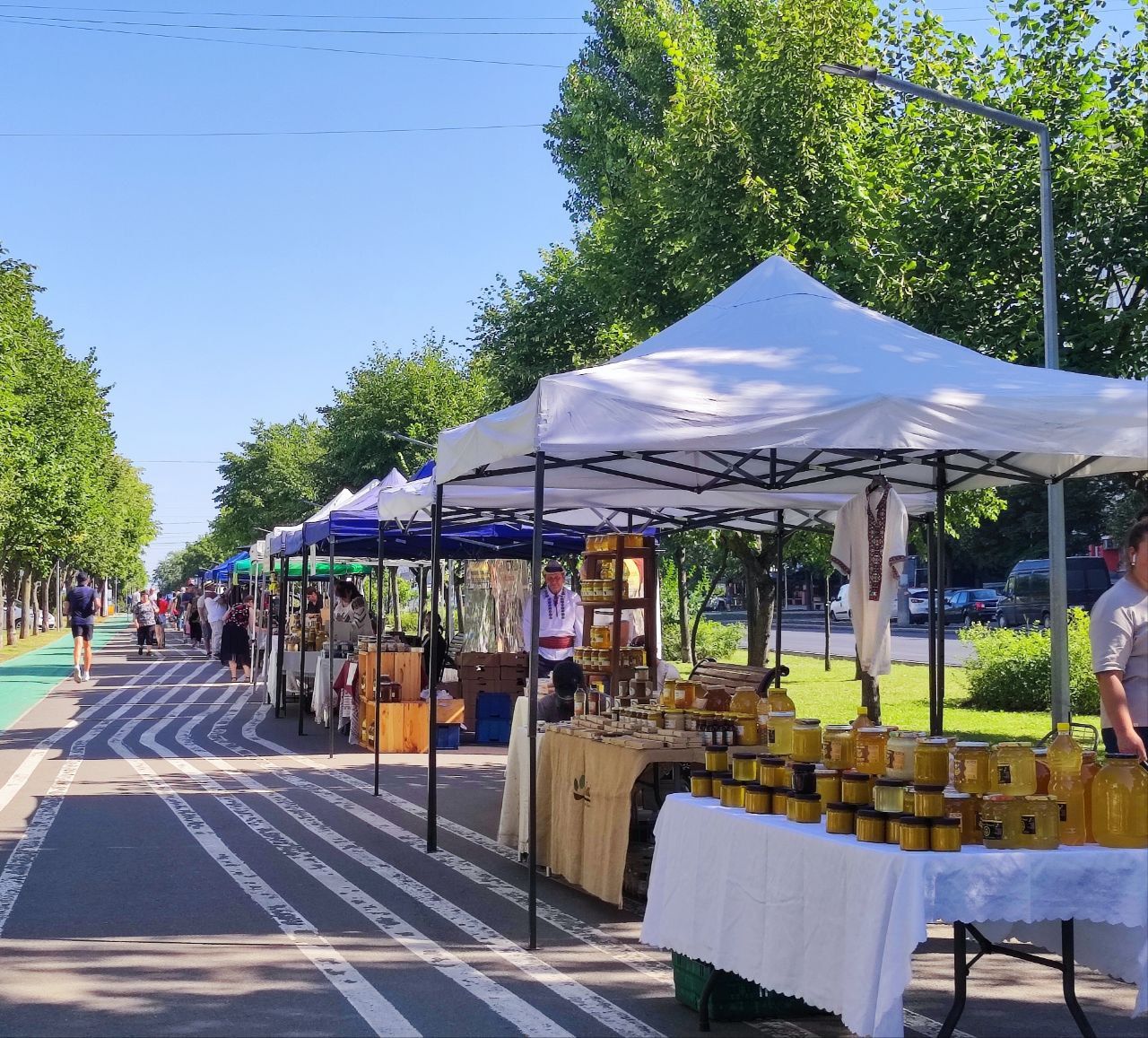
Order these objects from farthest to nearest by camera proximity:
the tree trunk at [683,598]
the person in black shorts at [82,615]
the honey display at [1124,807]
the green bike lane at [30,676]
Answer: the tree trunk at [683,598], the person in black shorts at [82,615], the green bike lane at [30,676], the honey display at [1124,807]

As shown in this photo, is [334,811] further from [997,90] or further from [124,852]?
[997,90]

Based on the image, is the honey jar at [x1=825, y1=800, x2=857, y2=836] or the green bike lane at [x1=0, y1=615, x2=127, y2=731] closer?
the honey jar at [x1=825, y1=800, x2=857, y2=836]

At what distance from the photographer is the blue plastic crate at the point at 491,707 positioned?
19031 mm

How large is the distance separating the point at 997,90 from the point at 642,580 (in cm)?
826

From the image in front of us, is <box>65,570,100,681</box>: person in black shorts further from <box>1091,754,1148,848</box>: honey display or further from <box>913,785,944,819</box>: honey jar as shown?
<box>1091,754,1148,848</box>: honey display

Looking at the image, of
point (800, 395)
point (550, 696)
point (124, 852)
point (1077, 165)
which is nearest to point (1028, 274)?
point (1077, 165)

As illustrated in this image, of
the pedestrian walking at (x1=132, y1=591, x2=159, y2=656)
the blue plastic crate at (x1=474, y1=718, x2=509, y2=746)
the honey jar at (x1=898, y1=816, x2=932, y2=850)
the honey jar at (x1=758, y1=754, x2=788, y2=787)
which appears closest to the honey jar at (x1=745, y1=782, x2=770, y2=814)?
the honey jar at (x1=758, y1=754, x2=788, y2=787)

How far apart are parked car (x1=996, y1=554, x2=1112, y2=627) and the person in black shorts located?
25931 millimetres

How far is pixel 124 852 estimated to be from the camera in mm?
10164

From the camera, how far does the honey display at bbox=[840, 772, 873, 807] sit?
18.0 feet

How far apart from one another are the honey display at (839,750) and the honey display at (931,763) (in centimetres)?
44

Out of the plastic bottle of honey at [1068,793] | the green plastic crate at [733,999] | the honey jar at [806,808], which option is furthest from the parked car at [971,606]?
the plastic bottle of honey at [1068,793]

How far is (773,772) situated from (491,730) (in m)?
13.3

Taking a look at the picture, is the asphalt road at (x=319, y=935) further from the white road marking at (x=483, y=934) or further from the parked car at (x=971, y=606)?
the parked car at (x=971, y=606)
